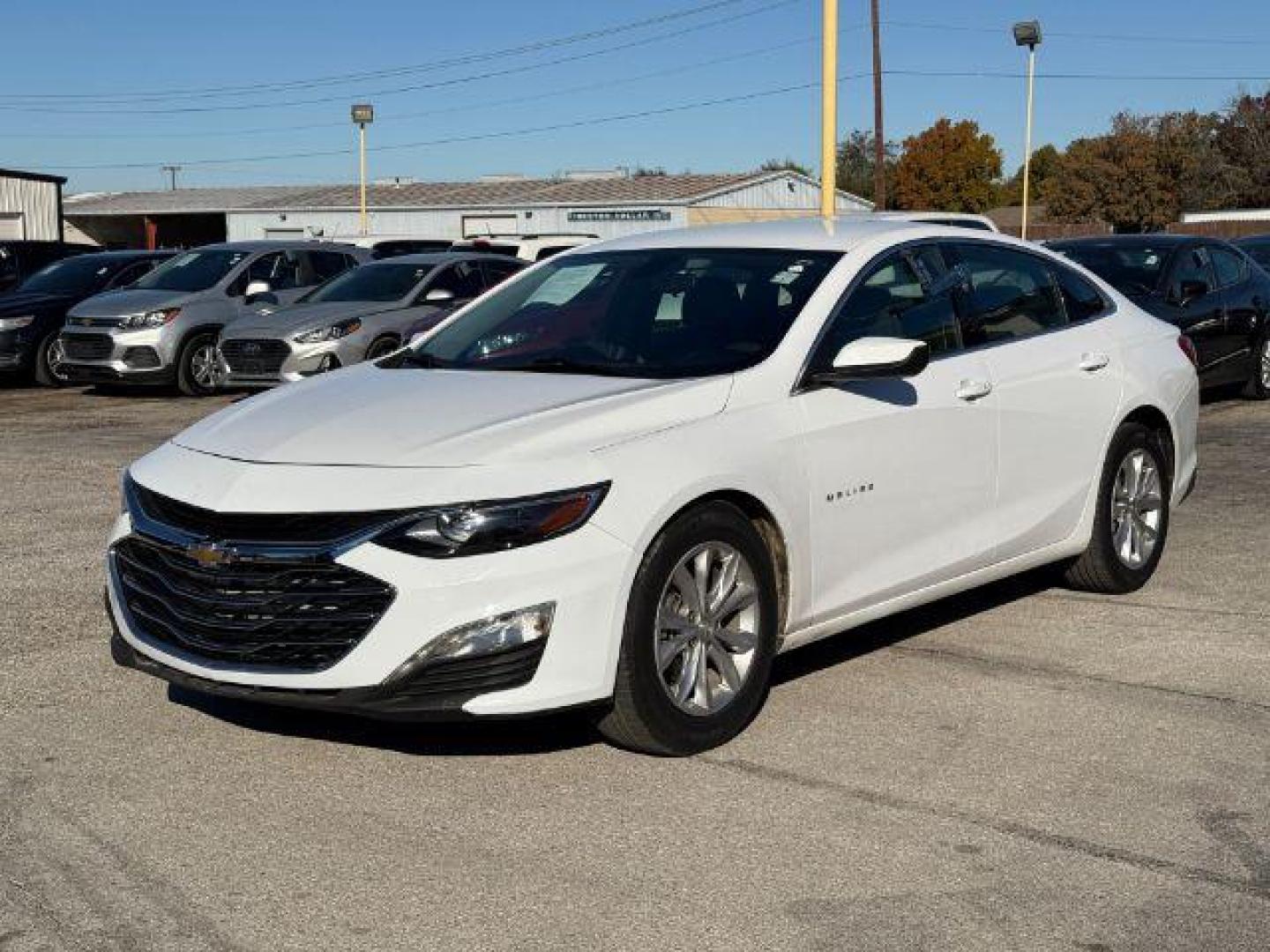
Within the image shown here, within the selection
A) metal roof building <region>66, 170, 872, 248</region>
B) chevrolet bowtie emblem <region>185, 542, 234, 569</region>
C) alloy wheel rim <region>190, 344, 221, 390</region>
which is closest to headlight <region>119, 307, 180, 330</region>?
alloy wheel rim <region>190, 344, 221, 390</region>

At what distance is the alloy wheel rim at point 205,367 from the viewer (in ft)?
59.8

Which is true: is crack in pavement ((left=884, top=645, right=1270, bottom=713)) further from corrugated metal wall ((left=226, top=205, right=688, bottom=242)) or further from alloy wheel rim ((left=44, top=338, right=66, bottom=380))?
corrugated metal wall ((left=226, top=205, right=688, bottom=242))

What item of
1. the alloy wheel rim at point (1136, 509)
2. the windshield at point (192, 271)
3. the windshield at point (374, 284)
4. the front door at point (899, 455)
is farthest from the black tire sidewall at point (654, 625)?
the windshield at point (192, 271)

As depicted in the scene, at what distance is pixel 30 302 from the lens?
19.7m

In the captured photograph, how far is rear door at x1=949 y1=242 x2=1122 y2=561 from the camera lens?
6566 millimetres

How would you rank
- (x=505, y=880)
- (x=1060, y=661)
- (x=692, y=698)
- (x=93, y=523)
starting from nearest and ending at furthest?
(x=505, y=880)
(x=692, y=698)
(x=1060, y=661)
(x=93, y=523)

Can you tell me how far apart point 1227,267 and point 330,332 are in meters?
7.99

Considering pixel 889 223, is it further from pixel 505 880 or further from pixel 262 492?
pixel 505 880

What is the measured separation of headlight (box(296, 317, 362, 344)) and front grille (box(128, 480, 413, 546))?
11309 millimetres

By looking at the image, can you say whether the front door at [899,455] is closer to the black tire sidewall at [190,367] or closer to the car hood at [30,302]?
the black tire sidewall at [190,367]

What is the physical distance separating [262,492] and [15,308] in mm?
15900

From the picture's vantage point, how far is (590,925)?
4023mm

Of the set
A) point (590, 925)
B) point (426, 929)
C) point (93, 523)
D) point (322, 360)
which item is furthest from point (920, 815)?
point (322, 360)

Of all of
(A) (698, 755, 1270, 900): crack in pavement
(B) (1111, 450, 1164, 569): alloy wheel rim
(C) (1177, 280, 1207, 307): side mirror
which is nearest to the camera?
(A) (698, 755, 1270, 900): crack in pavement
